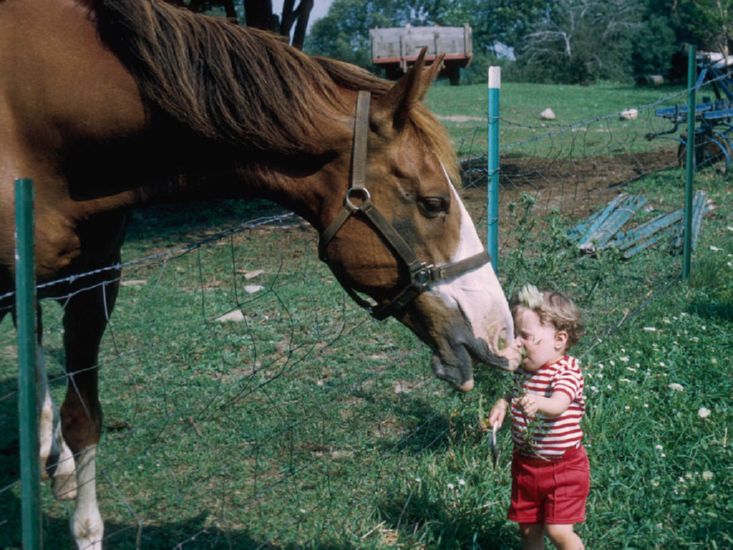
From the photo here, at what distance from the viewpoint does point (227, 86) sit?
91.7 inches

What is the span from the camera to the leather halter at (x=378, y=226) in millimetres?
2309

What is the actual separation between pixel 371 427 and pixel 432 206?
5.73 ft

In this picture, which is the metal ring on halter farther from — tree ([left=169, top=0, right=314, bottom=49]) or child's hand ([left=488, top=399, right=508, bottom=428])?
tree ([left=169, top=0, right=314, bottom=49])

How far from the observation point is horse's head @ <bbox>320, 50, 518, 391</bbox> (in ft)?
7.52

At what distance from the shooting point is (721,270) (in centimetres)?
566

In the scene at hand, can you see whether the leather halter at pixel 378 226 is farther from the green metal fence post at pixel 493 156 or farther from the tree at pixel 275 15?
the tree at pixel 275 15

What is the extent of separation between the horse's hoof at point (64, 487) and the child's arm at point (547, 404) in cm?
186

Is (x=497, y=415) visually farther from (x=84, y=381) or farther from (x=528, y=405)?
(x=84, y=381)

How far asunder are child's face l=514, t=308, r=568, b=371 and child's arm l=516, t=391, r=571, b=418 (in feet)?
0.38

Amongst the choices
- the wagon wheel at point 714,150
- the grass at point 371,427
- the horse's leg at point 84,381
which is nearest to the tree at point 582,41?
the wagon wheel at point 714,150

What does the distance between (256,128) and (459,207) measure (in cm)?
63

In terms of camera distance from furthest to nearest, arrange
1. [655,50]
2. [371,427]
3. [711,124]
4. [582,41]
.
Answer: [582,41] → [655,50] → [711,124] → [371,427]

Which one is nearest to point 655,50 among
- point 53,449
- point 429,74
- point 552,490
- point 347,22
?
point 53,449

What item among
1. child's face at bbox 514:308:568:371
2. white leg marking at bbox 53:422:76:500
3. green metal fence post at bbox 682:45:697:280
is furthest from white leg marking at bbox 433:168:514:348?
green metal fence post at bbox 682:45:697:280
